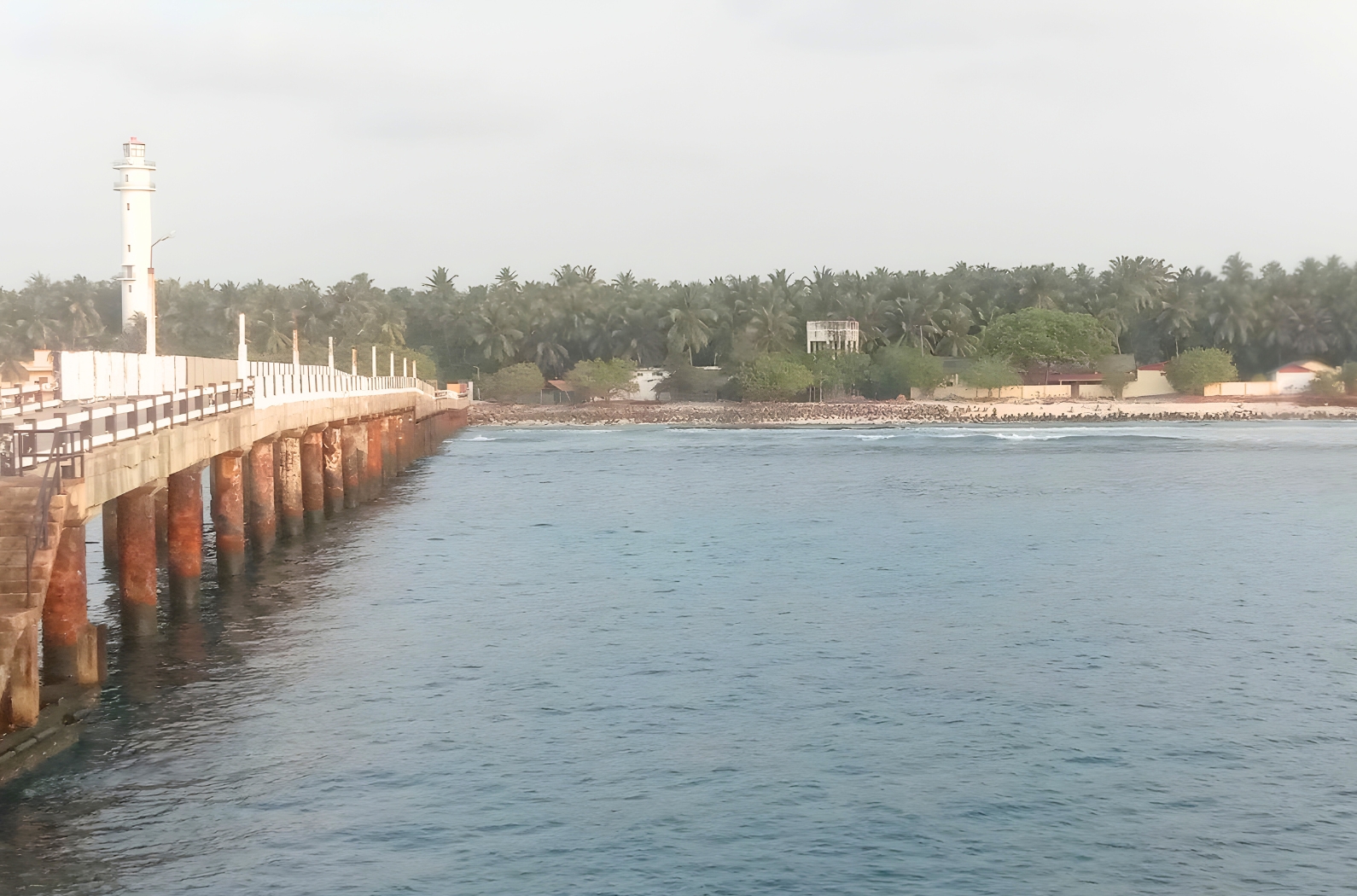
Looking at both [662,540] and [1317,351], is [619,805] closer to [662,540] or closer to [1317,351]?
[662,540]

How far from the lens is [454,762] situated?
62.8 ft

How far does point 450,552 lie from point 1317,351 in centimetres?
13103

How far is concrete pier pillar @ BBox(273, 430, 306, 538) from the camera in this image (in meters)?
42.2

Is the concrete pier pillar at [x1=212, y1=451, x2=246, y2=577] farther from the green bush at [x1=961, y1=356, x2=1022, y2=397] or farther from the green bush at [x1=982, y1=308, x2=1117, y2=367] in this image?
the green bush at [x1=982, y1=308, x2=1117, y2=367]

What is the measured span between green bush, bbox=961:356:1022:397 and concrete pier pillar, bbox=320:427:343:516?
99.5m

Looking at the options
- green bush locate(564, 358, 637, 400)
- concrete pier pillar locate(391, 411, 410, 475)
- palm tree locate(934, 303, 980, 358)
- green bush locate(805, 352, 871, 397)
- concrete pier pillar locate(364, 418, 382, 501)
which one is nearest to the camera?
concrete pier pillar locate(364, 418, 382, 501)

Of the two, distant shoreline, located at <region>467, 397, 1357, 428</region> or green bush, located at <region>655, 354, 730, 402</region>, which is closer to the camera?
distant shoreline, located at <region>467, 397, 1357, 428</region>

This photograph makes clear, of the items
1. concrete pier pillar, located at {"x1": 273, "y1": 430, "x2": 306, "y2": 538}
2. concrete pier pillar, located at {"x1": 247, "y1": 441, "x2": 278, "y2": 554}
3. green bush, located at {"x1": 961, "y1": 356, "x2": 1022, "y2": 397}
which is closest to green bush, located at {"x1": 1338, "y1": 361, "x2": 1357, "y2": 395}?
green bush, located at {"x1": 961, "y1": 356, "x2": 1022, "y2": 397}

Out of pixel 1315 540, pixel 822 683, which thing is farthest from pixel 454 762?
pixel 1315 540

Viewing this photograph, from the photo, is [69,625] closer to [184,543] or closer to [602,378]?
[184,543]

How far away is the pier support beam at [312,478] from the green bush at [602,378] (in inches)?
4014

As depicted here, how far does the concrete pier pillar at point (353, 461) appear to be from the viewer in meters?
54.0

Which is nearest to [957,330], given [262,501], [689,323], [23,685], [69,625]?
[689,323]

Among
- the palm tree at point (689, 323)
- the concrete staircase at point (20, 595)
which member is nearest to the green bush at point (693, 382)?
the palm tree at point (689, 323)
